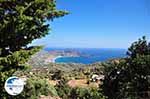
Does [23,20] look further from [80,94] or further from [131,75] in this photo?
[80,94]

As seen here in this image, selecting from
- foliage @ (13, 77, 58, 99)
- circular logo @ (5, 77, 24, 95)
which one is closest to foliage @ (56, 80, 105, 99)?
foliage @ (13, 77, 58, 99)

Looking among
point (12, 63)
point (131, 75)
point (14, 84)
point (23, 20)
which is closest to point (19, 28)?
point (23, 20)

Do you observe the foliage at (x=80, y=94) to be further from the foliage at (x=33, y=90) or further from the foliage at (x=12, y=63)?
the foliage at (x=12, y=63)

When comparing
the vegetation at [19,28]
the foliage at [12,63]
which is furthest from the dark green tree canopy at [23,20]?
the foliage at [12,63]

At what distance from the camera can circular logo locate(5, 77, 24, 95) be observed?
43.7 ft

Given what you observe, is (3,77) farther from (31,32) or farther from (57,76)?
(57,76)

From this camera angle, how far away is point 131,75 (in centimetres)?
3100

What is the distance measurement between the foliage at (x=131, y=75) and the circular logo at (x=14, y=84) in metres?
16.2

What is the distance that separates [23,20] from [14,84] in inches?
188

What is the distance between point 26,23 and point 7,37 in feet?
3.92

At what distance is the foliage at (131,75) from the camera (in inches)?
1174

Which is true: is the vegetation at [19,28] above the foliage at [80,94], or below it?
above

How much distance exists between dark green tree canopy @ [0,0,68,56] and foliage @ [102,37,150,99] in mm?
11876

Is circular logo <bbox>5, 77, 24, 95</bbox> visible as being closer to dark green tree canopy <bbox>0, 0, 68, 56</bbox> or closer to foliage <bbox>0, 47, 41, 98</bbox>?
foliage <bbox>0, 47, 41, 98</bbox>
